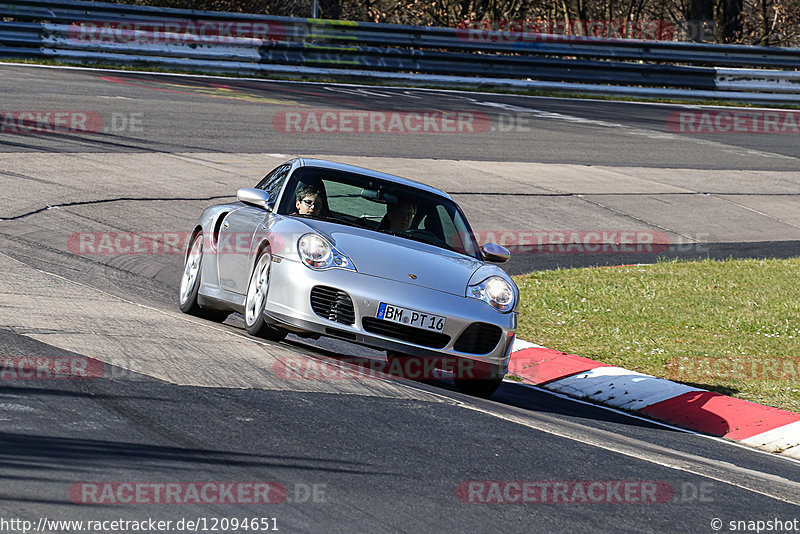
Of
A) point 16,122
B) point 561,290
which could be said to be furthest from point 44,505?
point 16,122

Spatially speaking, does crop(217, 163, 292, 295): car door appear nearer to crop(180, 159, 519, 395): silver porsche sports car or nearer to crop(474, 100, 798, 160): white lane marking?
crop(180, 159, 519, 395): silver porsche sports car

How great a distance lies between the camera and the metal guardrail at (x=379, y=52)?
23922 millimetres

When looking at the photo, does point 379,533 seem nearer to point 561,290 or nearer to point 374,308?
point 374,308

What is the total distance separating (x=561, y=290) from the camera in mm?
12570

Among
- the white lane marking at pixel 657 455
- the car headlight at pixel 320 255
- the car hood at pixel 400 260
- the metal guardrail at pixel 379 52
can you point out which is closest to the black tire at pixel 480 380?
the white lane marking at pixel 657 455

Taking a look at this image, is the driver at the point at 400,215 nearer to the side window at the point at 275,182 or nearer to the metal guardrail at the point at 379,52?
the side window at the point at 275,182

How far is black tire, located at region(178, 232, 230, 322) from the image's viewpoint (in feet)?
30.2

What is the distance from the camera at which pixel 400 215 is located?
8.70 meters

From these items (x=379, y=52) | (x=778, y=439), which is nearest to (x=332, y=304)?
(x=778, y=439)

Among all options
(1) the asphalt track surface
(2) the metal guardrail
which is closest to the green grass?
(1) the asphalt track surface

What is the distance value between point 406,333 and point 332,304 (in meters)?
0.52

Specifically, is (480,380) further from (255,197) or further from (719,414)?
(255,197)

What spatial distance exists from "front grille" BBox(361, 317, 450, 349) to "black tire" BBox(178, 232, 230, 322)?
2187 millimetres

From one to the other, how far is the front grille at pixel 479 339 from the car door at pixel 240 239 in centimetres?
172
